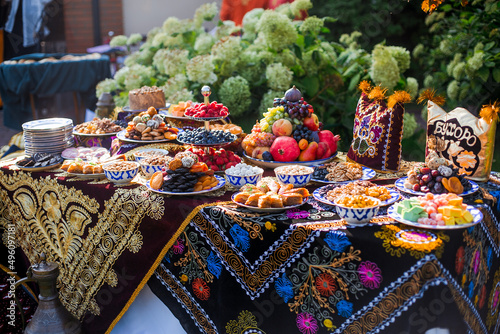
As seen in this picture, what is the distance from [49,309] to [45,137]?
106 centimetres

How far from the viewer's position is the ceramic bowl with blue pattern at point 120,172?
7.95 feet

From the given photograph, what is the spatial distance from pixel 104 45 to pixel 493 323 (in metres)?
9.02

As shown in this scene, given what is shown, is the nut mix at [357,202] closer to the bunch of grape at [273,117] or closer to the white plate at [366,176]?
the white plate at [366,176]

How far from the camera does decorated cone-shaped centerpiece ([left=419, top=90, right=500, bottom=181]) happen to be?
7.09ft

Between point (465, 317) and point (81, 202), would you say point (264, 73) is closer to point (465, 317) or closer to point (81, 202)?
point (81, 202)

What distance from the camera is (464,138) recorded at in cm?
222

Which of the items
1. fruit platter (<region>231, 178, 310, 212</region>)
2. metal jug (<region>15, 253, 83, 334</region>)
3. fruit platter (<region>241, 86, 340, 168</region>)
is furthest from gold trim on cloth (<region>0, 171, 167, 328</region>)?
fruit platter (<region>241, 86, 340, 168</region>)

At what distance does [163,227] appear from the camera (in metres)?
2.19

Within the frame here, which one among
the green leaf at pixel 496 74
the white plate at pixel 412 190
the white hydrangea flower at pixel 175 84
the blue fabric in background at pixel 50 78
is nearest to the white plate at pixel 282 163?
the white plate at pixel 412 190

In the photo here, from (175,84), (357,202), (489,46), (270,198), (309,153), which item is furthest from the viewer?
(489,46)

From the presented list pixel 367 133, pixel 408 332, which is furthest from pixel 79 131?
pixel 408 332

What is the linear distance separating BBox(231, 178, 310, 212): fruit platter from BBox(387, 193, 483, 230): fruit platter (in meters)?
0.37

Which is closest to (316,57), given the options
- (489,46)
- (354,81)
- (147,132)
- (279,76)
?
(354,81)

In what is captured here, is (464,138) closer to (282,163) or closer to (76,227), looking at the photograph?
(282,163)
